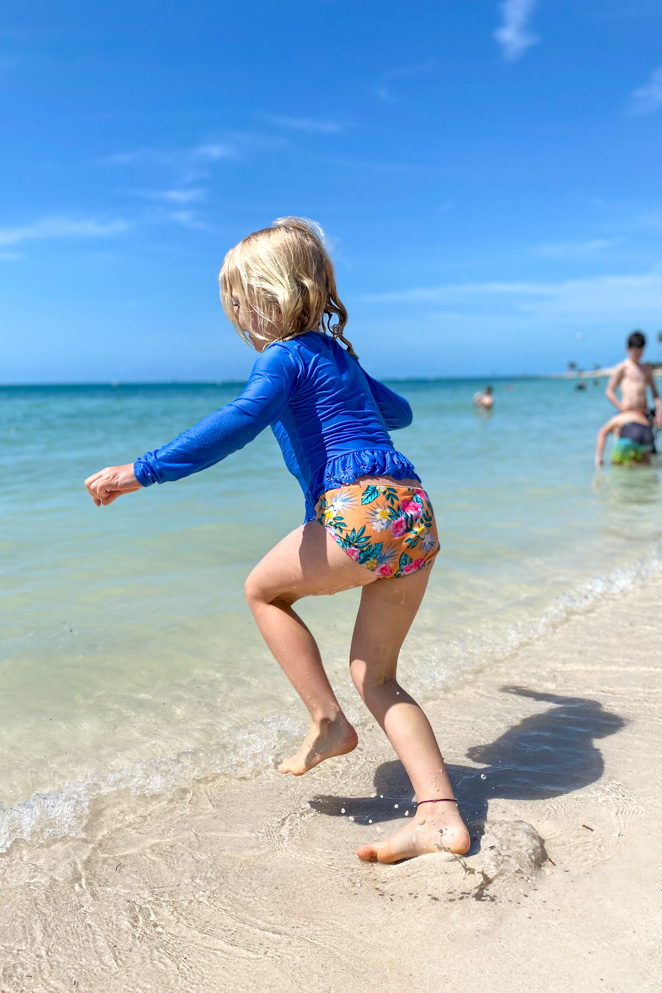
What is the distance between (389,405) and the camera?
7.91ft

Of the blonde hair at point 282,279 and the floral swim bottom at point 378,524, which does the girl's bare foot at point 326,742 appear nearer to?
the floral swim bottom at point 378,524

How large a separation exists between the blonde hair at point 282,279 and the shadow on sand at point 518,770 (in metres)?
1.42

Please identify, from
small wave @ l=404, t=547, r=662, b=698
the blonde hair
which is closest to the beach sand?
small wave @ l=404, t=547, r=662, b=698

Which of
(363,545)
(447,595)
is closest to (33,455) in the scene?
(447,595)

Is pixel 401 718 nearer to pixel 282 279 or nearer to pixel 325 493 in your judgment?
pixel 325 493

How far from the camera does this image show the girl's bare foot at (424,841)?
6.41 feet

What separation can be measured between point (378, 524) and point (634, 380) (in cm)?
1016

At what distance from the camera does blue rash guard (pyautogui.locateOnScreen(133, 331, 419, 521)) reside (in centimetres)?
190

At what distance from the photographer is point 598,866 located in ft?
6.24

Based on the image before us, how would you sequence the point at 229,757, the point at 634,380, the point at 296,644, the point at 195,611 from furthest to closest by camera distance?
the point at 634,380, the point at 195,611, the point at 229,757, the point at 296,644

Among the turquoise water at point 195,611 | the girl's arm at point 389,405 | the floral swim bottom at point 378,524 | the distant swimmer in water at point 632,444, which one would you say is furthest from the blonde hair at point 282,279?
the distant swimmer in water at point 632,444

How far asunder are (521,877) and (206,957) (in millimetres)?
755

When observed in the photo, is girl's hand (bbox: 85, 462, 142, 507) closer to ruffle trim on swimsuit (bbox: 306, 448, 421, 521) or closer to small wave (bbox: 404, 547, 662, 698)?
ruffle trim on swimsuit (bbox: 306, 448, 421, 521)

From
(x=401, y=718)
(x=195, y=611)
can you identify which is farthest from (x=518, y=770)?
(x=195, y=611)
